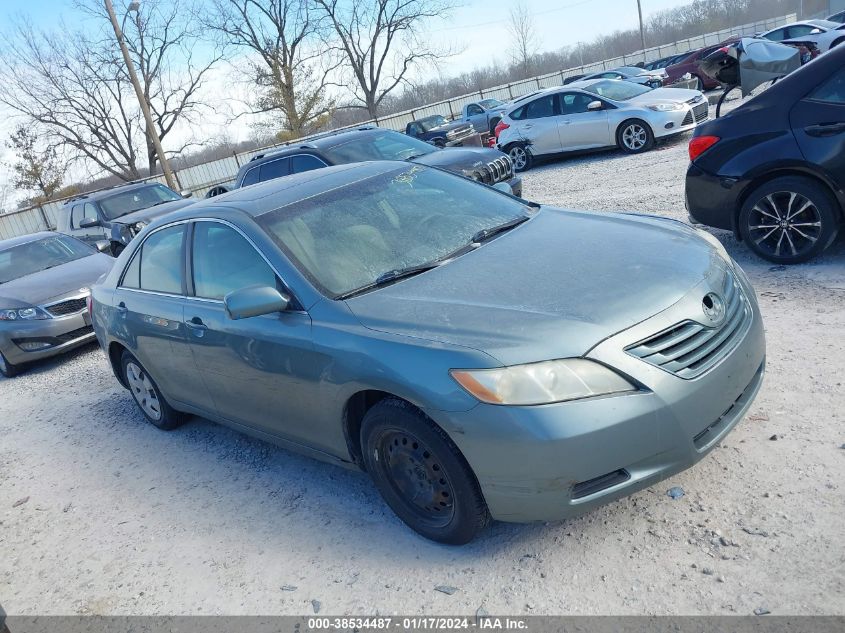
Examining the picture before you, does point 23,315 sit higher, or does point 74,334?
point 23,315

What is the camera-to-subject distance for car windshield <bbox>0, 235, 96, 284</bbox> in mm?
9289

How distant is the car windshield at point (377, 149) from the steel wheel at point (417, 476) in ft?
23.4

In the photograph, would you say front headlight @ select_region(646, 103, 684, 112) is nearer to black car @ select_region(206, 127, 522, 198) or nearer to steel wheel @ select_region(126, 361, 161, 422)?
black car @ select_region(206, 127, 522, 198)

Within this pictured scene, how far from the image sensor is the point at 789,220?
5.32 metres

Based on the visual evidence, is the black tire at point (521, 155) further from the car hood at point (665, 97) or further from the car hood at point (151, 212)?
the car hood at point (151, 212)

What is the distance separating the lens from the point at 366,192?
4102mm

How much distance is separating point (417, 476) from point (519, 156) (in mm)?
12802

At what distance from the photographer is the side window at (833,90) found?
16.4 feet

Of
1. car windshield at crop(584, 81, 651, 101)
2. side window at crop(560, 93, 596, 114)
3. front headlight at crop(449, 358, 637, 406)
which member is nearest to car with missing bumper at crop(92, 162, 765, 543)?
front headlight at crop(449, 358, 637, 406)

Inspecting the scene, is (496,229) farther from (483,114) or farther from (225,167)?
(225,167)

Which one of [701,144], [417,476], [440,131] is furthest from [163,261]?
[440,131]

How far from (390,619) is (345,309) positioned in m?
1.39

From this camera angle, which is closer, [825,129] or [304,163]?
[825,129]

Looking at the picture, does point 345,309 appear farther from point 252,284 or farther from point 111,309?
point 111,309
